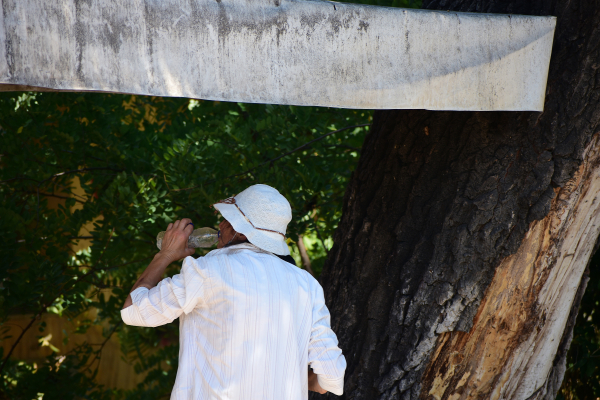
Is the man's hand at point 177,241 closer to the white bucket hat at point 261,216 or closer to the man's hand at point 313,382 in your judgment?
the white bucket hat at point 261,216

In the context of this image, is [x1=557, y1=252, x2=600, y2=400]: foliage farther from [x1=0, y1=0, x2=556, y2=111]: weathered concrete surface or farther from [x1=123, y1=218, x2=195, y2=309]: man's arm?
[x1=123, y1=218, x2=195, y2=309]: man's arm

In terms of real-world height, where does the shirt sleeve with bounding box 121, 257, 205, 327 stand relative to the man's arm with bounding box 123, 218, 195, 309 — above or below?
below

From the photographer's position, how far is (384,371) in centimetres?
244

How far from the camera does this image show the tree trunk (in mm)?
2307

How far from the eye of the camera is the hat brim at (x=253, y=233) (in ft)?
6.52

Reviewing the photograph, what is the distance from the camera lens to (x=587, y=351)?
3.53 m

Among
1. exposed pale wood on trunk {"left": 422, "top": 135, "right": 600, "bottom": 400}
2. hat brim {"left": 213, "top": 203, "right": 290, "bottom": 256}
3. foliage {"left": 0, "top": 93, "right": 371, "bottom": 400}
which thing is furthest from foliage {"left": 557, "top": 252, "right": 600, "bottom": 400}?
hat brim {"left": 213, "top": 203, "right": 290, "bottom": 256}

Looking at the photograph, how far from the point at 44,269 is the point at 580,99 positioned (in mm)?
2833

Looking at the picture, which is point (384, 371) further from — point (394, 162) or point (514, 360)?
point (394, 162)

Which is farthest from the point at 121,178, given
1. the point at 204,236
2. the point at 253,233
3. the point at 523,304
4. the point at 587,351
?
the point at 587,351

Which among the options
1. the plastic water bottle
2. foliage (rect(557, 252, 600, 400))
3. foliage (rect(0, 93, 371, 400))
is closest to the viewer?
the plastic water bottle

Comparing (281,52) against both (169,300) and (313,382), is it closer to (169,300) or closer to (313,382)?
(169,300)

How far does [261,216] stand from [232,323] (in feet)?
1.23

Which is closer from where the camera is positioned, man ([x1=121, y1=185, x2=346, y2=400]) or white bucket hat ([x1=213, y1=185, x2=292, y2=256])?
man ([x1=121, y1=185, x2=346, y2=400])
